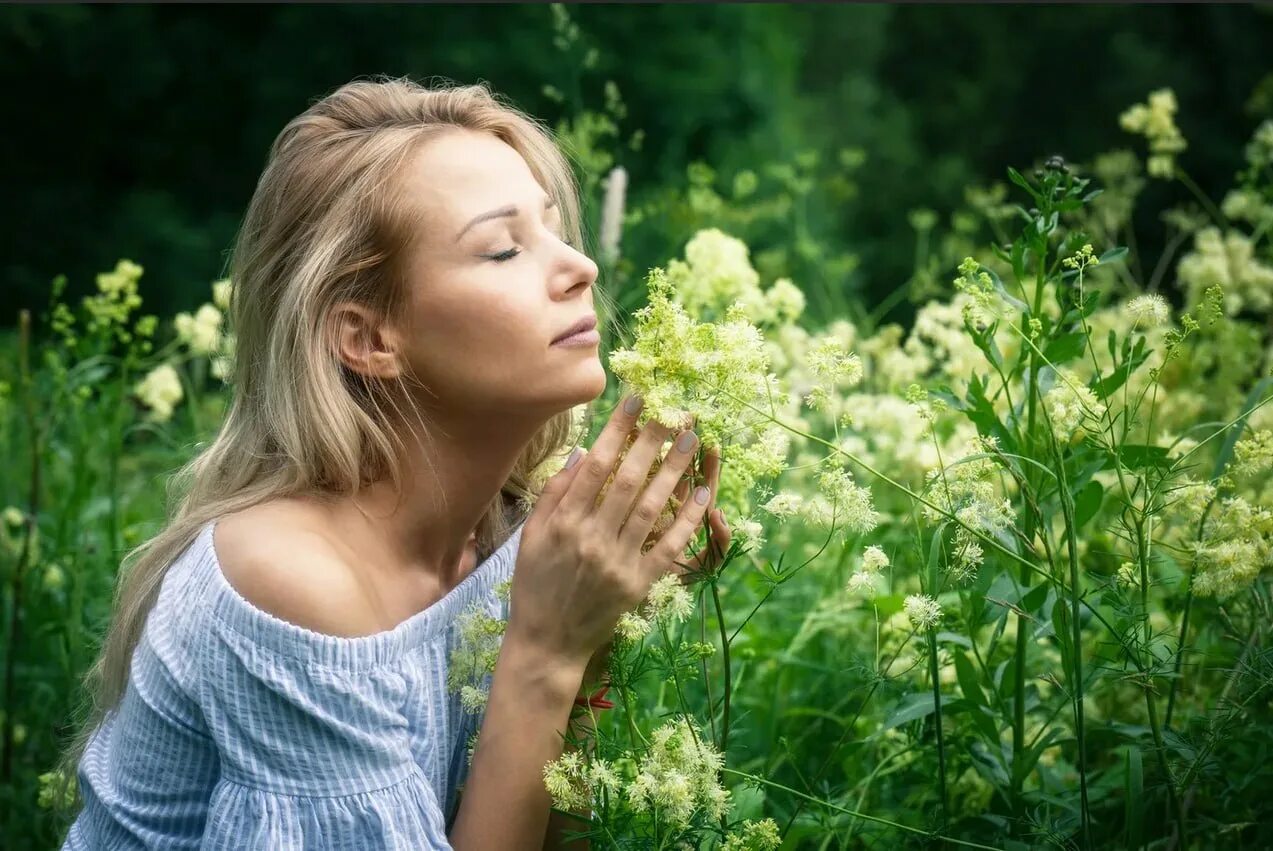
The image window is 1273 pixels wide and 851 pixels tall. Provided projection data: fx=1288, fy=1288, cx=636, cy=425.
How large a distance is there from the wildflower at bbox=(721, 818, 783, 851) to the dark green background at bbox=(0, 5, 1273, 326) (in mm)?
5529

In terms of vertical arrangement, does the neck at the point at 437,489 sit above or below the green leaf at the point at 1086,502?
below

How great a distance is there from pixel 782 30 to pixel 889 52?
3.12 m

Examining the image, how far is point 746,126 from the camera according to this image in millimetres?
7746

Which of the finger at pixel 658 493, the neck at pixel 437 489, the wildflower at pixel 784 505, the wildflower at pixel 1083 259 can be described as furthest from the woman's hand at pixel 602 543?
the wildflower at pixel 1083 259

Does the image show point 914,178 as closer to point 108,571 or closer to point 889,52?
point 889,52

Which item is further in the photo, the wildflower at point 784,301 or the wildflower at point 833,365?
the wildflower at point 784,301

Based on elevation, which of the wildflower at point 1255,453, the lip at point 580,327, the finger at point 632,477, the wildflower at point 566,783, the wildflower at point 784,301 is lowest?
the wildflower at point 566,783

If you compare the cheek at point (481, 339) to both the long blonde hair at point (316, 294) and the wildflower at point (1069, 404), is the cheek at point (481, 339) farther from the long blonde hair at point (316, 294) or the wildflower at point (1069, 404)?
the wildflower at point (1069, 404)

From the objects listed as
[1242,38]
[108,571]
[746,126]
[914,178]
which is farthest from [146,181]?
[1242,38]

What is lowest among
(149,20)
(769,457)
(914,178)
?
(769,457)

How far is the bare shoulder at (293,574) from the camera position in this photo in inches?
59.3

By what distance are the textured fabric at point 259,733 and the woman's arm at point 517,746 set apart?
6 centimetres

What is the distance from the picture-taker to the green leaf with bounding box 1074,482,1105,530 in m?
1.54

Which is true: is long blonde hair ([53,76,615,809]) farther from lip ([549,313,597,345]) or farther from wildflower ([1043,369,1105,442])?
wildflower ([1043,369,1105,442])
